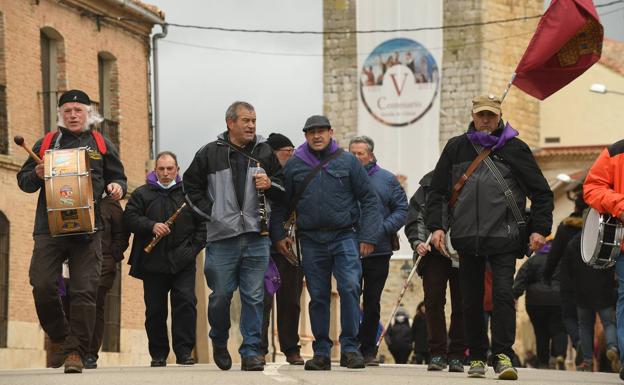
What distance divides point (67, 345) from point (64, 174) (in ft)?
4.09

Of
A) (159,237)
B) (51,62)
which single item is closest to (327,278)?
(159,237)

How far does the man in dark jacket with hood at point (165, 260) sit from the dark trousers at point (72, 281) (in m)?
2.24

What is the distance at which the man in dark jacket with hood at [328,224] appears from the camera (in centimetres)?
1529

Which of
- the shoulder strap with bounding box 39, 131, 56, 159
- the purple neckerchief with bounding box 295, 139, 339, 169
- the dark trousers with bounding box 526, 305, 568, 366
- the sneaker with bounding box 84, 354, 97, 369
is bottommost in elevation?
the dark trousers with bounding box 526, 305, 568, 366

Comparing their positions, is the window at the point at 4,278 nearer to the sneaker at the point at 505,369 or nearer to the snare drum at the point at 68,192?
the snare drum at the point at 68,192

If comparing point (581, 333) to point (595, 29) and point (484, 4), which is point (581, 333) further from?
point (484, 4)

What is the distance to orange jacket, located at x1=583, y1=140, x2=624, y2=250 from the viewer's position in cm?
1368

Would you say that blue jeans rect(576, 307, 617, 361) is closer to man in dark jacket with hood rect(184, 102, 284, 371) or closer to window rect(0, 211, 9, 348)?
man in dark jacket with hood rect(184, 102, 284, 371)

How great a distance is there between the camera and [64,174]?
14.6m

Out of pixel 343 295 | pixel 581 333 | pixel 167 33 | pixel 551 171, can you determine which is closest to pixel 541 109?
pixel 551 171

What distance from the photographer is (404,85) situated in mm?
58469

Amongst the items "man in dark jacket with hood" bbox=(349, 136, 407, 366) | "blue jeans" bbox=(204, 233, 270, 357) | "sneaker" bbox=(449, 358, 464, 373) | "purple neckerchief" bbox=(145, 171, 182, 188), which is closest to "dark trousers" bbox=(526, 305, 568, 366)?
"man in dark jacket with hood" bbox=(349, 136, 407, 366)

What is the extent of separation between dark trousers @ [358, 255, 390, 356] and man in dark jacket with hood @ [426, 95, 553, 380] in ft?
8.77

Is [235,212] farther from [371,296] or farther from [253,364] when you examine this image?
[371,296]
